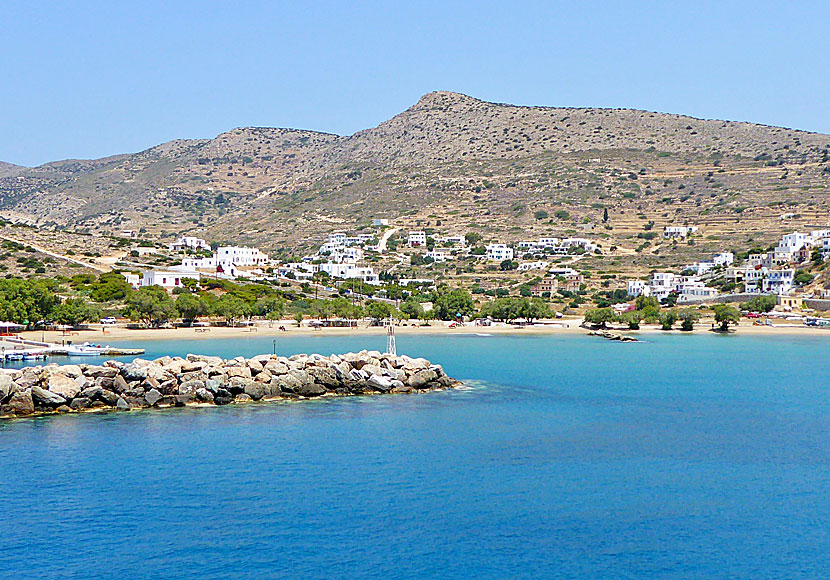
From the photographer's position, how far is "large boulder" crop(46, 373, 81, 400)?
112ft

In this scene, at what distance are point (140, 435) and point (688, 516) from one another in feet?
58.3

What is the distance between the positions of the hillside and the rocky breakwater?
85.3 metres

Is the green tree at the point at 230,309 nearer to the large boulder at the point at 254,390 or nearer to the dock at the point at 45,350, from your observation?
the dock at the point at 45,350

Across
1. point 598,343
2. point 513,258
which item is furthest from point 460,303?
point 513,258

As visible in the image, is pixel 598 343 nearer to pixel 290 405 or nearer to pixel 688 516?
pixel 290 405

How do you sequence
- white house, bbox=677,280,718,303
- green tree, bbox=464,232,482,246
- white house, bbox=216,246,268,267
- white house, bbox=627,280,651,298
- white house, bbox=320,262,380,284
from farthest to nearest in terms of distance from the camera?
Result: green tree, bbox=464,232,482,246
white house, bbox=216,246,268,267
white house, bbox=320,262,380,284
white house, bbox=627,280,651,298
white house, bbox=677,280,718,303

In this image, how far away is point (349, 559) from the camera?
18.8 meters

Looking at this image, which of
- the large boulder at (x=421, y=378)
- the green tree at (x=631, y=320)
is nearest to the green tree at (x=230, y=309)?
the green tree at (x=631, y=320)

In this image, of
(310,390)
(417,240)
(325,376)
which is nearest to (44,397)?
(310,390)

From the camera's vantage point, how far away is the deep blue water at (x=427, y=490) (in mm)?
18734

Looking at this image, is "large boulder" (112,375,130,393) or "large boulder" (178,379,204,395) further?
"large boulder" (178,379,204,395)

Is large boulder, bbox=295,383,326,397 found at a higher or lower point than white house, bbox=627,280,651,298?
lower

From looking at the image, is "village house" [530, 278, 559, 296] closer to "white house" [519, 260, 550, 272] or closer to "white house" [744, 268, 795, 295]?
"white house" [519, 260, 550, 272]

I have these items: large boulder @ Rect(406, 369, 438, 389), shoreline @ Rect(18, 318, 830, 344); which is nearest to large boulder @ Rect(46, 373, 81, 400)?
large boulder @ Rect(406, 369, 438, 389)
